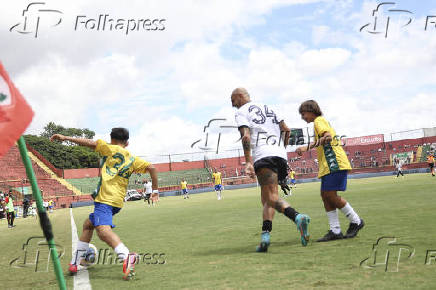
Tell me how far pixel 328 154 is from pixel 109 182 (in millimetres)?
3077

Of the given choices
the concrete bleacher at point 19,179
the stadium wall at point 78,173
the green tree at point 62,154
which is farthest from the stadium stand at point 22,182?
the green tree at point 62,154

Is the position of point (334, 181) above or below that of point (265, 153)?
below

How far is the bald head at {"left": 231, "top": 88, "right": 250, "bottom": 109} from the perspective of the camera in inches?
230

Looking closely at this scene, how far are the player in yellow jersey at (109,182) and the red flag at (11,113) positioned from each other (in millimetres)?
2027

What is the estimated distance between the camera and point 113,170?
5.07 meters

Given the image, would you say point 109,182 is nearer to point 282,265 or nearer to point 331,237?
point 282,265

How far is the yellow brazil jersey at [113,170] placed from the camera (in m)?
5.01

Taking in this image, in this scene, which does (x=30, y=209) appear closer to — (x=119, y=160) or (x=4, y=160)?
(x=4, y=160)

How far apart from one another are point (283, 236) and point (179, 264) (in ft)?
7.59

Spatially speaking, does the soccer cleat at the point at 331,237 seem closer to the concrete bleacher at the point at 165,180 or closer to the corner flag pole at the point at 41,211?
the corner flag pole at the point at 41,211

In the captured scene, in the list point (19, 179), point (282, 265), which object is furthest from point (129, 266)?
point (19, 179)

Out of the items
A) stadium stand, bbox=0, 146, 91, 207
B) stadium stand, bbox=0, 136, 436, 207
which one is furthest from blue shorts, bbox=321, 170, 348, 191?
stadium stand, bbox=0, 136, 436, 207

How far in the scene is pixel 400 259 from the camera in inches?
160

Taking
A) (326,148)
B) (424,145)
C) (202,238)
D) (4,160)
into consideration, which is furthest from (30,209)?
(424,145)
